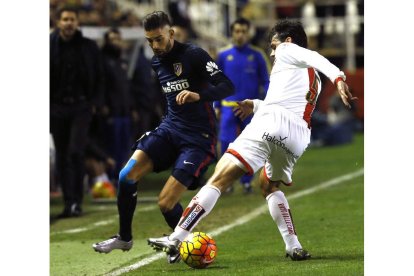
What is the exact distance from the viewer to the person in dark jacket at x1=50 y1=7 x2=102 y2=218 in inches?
609

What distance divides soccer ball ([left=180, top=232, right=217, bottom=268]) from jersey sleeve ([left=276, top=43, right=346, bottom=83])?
63.4 inches

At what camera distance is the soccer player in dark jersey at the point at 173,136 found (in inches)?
412

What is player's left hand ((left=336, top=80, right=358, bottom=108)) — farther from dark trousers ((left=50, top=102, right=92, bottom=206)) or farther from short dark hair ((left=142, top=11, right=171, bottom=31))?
dark trousers ((left=50, top=102, right=92, bottom=206))

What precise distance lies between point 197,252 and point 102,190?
7.50m

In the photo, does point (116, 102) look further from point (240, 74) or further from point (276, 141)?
point (276, 141)

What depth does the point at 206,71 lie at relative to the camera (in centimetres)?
1049

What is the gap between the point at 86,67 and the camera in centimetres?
1568

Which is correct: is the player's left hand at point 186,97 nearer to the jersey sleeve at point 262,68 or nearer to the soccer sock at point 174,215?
the soccer sock at point 174,215

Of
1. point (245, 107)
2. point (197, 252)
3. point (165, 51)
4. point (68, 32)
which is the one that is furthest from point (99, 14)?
point (197, 252)

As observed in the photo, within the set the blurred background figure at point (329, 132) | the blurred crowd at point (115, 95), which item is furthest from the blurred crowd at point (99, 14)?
the blurred background figure at point (329, 132)

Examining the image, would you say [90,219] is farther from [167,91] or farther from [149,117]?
[149,117]

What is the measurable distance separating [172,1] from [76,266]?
17.3 meters

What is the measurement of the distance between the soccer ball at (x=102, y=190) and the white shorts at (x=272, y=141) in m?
7.29
